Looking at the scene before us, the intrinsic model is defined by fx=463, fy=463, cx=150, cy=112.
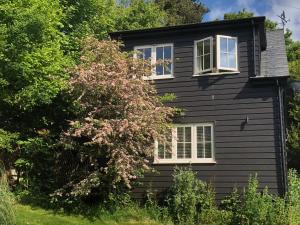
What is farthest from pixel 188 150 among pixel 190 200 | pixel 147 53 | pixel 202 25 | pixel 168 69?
pixel 202 25

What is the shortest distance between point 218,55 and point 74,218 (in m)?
7.23

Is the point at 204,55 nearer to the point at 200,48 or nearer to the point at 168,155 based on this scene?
the point at 200,48

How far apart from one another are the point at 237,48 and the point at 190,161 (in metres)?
4.23

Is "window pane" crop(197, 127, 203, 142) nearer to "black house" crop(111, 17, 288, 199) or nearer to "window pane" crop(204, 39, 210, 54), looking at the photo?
"black house" crop(111, 17, 288, 199)

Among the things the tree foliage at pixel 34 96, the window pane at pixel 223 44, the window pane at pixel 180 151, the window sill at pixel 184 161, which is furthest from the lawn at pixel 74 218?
the window pane at pixel 223 44

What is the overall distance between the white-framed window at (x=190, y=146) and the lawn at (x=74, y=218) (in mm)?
2217

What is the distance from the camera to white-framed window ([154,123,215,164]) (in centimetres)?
1565

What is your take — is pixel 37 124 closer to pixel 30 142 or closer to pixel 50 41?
pixel 30 142

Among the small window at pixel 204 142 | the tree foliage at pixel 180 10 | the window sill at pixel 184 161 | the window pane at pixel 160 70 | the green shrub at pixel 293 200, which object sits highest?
the tree foliage at pixel 180 10

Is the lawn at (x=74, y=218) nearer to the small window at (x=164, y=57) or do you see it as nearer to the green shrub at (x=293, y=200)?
the green shrub at (x=293, y=200)

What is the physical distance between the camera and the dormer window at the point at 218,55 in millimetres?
15883

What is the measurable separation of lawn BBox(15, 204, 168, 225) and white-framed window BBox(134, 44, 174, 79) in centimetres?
504

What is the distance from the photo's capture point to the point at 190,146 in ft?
52.0

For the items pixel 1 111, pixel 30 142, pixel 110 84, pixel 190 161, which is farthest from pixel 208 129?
pixel 1 111
